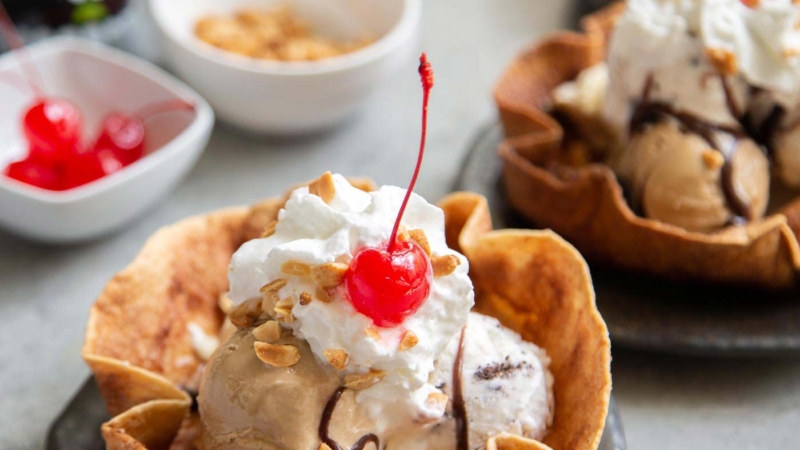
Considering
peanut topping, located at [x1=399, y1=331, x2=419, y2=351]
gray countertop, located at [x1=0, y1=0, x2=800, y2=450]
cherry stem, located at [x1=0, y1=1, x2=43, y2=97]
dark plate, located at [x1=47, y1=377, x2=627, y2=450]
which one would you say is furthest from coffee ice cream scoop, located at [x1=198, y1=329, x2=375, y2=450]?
cherry stem, located at [x1=0, y1=1, x2=43, y2=97]

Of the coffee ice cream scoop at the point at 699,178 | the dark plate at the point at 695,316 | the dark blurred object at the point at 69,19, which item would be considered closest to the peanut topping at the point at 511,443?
the dark plate at the point at 695,316

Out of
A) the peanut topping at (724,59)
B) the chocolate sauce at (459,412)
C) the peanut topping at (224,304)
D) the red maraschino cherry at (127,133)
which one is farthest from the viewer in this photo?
the red maraschino cherry at (127,133)

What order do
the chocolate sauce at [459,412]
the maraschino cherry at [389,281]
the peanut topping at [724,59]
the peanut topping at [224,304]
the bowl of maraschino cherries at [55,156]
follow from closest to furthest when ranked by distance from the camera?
the maraschino cherry at [389,281], the chocolate sauce at [459,412], the peanut topping at [224,304], the peanut topping at [724,59], the bowl of maraschino cherries at [55,156]

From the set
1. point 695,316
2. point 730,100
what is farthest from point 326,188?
point 730,100

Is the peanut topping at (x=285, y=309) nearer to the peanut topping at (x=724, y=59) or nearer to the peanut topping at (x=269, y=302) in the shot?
the peanut topping at (x=269, y=302)

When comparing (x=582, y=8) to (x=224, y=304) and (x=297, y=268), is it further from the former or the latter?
(x=297, y=268)

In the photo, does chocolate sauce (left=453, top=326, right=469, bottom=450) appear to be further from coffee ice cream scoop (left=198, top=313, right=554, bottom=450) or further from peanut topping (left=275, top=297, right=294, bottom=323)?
peanut topping (left=275, top=297, right=294, bottom=323)

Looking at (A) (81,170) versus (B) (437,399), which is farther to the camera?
(A) (81,170)
